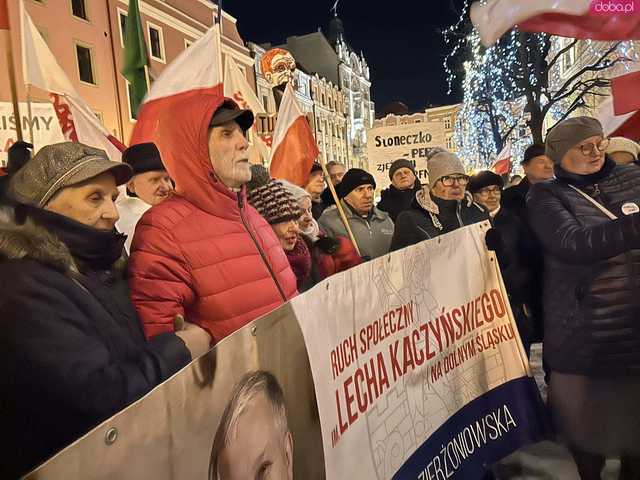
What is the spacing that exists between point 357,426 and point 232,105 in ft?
4.64

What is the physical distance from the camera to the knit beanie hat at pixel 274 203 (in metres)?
2.67

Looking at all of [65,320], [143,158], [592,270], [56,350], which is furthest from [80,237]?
[592,270]

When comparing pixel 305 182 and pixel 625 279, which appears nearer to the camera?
pixel 625 279

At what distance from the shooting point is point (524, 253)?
2.88 metres

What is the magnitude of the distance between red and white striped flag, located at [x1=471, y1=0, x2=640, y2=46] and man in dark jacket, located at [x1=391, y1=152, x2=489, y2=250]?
88cm

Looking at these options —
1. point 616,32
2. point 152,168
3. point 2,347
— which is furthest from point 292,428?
point 616,32

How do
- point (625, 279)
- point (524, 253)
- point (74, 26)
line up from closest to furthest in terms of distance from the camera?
point (625, 279) < point (524, 253) < point (74, 26)

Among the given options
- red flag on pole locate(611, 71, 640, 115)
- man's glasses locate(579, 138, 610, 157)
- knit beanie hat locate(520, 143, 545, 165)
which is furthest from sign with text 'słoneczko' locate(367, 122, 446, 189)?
man's glasses locate(579, 138, 610, 157)

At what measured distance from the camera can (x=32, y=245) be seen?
1.37 m

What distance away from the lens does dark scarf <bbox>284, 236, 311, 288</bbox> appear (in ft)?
9.31

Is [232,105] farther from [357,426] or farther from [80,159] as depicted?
[357,426]

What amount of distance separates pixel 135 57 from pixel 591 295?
145 inches

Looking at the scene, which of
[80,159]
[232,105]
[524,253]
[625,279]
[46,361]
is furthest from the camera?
[524,253]

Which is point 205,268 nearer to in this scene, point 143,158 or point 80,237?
point 80,237
